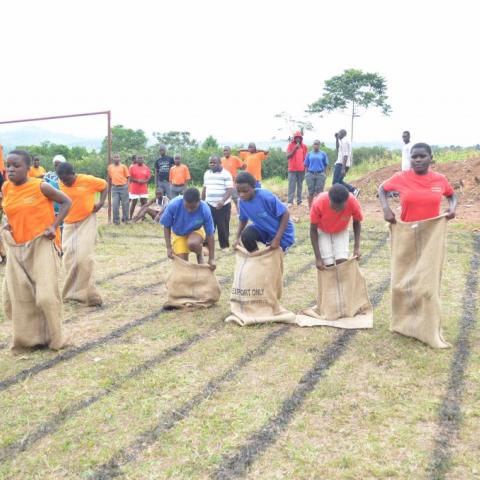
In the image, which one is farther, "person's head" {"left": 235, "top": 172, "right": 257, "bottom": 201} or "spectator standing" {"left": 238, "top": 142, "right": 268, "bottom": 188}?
"spectator standing" {"left": 238, "top": 142, "right": 268, "bottom": 188}

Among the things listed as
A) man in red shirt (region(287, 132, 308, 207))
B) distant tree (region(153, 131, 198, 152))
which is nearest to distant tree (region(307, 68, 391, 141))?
distant tree (region(153, 131, 198, 152))

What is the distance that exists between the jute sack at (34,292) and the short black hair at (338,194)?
7.89 feet

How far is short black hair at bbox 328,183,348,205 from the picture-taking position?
499 centimetres

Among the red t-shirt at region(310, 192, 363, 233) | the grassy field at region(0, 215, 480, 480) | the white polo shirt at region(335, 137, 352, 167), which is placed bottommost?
the grassy field at region(0, 215, 480, 480)

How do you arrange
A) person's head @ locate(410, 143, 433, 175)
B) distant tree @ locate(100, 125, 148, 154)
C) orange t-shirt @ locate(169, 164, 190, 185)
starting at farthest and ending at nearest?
distant tree @ locate(100, 125, 148, 154)
orange t-shirt @ locate(169, 164, 190, 185)
person's head @ locate(410, 143, 433, 175)

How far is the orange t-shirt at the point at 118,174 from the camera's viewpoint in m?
11.5

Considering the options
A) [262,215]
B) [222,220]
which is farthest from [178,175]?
[262,215]

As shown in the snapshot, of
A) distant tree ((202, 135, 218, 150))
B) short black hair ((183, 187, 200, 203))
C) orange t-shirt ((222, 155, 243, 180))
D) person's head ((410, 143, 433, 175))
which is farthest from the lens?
distant tree ((202, 135, 218, 150))

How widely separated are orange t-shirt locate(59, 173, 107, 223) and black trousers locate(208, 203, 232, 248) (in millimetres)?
3090

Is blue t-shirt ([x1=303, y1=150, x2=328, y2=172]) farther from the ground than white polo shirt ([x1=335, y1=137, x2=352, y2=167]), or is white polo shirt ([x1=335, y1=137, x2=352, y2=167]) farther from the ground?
white polo shirt ([x1=335, y1=137, x2=352, y2=167])

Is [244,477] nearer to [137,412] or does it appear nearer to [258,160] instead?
[137,412]

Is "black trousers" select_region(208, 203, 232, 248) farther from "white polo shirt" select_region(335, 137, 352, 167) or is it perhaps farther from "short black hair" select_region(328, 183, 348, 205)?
"short black hair" select_region(328, 183, 348, 205)

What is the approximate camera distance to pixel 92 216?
6109 mm

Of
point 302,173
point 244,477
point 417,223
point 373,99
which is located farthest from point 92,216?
point 373,99
